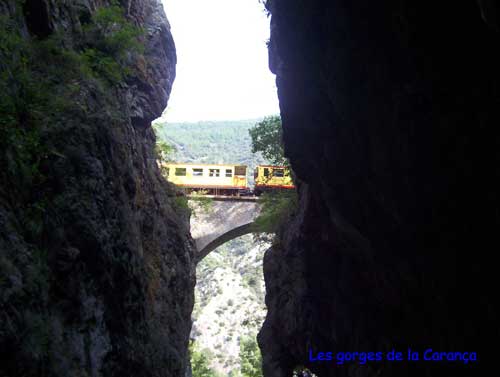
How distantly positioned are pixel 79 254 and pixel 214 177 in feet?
74.5

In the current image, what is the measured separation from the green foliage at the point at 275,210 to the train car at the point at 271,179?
5.14 ft

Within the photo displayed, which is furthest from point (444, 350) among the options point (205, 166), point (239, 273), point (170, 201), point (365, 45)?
point (239, 273)

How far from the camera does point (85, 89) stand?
31.4ft

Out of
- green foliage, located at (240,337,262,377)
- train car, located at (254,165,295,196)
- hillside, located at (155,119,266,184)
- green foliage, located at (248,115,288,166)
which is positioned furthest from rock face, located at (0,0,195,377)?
hillside, located at (155,119,266,184)

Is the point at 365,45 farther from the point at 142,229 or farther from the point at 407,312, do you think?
the point at 142,229

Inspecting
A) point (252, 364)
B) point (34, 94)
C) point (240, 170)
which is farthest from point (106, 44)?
point (252, 364)

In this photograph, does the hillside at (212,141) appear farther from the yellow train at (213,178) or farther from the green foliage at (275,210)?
the green foliage at (275,210)

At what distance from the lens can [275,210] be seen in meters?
20.7

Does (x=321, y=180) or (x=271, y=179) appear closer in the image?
(x=321, y=180)

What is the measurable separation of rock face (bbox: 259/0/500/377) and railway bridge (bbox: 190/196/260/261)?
15152 mm

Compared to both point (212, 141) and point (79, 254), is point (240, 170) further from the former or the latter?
point (212, 141)

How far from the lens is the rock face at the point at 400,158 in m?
8.09

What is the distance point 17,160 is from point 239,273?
65.6 meters

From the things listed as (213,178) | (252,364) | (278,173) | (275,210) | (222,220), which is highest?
(278,173)
